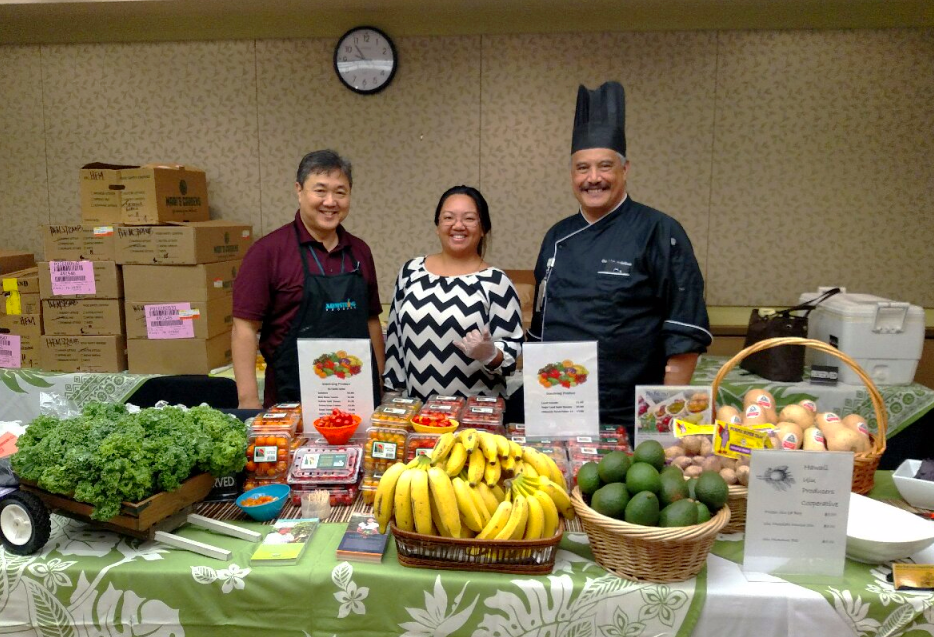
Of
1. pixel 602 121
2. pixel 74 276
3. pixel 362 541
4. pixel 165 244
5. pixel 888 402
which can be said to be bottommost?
pixel 888 402

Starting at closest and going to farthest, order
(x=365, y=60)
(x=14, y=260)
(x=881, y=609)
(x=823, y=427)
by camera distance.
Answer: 1. (x=881, y=609)
2. (x=823, y=427)
3. (x=14, y=260)
4. (x=365, y=60)

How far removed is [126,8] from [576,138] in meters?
2.95

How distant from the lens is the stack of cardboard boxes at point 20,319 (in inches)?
131

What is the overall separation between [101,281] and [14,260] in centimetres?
88

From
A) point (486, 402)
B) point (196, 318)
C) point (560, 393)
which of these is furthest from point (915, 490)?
point (196, 318)

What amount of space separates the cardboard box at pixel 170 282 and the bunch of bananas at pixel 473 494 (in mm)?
2212

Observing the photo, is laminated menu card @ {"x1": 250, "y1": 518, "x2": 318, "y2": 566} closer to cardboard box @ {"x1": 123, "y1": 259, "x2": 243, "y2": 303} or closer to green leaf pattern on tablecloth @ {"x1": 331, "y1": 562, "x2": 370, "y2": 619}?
green leaf pattern on tablecloth @ {"x1": 331, "y1": 562, "x2": 370, "y2": 619}

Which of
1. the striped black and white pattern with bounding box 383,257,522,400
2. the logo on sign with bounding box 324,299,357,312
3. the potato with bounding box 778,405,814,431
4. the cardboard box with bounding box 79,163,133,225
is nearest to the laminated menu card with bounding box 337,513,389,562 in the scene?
the striped black and white pattern with bounding box 383,257,522,400

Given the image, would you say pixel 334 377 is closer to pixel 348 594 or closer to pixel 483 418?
pixel 483 418

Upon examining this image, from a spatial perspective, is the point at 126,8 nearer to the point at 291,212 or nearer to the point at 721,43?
the point at 291,212

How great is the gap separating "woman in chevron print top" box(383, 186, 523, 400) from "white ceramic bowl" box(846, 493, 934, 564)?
3.52 ft

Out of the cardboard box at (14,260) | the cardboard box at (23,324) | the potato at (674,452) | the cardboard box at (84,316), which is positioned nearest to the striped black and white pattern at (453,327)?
the potato at (674,452)

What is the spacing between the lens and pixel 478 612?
130 cm

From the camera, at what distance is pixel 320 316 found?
228 cm
